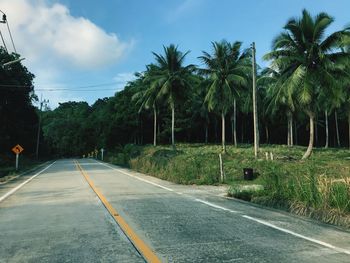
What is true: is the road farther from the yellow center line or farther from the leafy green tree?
the leafy green tree

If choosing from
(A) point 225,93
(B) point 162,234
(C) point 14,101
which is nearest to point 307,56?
(A) point 225,93

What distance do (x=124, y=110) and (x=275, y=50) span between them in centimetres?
4577

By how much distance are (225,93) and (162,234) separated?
3608 cm

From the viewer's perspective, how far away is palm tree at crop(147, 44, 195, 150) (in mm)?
47312

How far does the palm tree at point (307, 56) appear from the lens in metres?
30.3

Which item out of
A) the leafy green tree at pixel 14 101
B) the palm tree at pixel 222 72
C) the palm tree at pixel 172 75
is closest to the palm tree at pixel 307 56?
the palm tree at pixel 222 72

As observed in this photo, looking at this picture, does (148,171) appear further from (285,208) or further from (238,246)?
(238,246)

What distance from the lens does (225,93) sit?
42.8 m

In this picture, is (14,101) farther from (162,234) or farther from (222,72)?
(162,234)

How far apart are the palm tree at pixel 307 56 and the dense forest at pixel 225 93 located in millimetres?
69

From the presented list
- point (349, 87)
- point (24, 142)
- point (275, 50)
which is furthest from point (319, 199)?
point (24, 142)

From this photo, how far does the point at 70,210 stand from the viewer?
10781mm

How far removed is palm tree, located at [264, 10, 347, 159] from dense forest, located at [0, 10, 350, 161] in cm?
7

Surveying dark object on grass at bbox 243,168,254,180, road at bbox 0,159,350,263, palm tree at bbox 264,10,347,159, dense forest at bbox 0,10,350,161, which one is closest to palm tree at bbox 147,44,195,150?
dense forest at bbox 0,10,350,161
